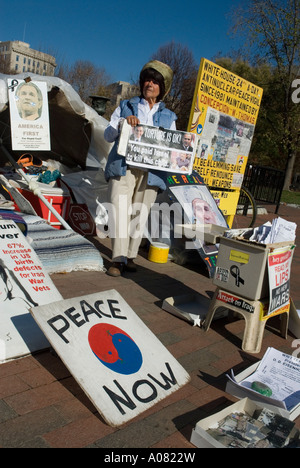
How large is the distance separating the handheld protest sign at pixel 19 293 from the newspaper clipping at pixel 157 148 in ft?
5.10

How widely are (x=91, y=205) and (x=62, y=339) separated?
12.4 ft

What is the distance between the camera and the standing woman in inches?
174

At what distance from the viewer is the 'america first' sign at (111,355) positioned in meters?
2.22

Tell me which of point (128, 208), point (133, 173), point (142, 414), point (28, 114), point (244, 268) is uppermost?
point (28, 114)

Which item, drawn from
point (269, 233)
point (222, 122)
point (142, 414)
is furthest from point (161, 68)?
point (142, 414)

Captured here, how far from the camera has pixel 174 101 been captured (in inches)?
1248

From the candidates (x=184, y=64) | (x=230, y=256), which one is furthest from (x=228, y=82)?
(x=184, y=64)

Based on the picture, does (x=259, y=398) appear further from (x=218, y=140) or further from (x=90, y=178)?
(x=218, y=140)

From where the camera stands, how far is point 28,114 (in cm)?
478

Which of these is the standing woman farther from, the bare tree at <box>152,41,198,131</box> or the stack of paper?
the bare tree at <box>152,41,198,131</box>

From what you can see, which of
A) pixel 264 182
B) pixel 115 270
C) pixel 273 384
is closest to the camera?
pixel 273 384

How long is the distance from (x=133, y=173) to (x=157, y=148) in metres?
0.37

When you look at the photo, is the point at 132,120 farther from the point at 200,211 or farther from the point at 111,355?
the point at 111,355

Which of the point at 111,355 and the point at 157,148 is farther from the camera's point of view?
the point at 157,148
